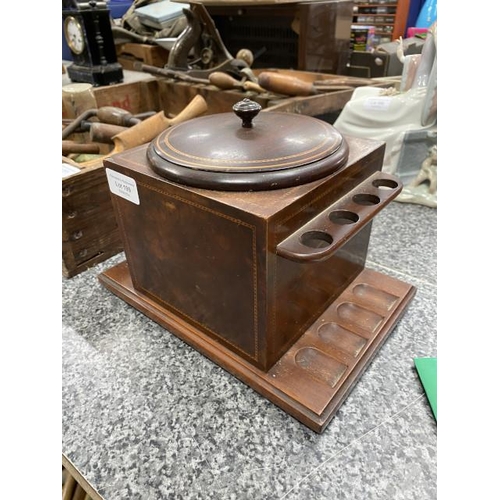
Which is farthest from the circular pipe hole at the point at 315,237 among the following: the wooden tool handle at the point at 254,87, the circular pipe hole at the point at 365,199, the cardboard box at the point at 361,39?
the cardboard box at the point at 361,39

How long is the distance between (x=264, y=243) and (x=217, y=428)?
0.36 metres

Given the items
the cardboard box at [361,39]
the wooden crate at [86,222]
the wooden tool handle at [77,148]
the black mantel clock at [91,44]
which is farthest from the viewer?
the cardboard box at [361,39]

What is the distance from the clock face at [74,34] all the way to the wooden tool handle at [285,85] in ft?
3.10

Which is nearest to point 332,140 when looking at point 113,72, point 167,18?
point 113,72

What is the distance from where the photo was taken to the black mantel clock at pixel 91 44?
1.75 meters

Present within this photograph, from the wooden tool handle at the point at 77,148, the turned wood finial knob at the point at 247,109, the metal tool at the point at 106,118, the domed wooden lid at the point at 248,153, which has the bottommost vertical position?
the wooden tool handle at the point at 77,148

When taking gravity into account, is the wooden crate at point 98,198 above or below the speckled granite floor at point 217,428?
above

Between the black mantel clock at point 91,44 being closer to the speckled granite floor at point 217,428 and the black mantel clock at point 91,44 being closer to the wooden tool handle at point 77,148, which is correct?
the wooden tool handle at point 77,148

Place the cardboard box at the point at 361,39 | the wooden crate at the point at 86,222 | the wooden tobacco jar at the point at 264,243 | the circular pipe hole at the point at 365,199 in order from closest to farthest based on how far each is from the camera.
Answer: the wooden tobacco jar at the point at 264,243
the circular pipe hole at the point at 365,199
the wooden crate at the point at 86,222
the cardboard box at the point at 361,39

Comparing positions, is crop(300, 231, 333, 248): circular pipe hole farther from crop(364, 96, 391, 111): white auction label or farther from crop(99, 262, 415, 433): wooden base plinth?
crop(364, 96, 391, 111): white auction label

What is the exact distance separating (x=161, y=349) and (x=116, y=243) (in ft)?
1.41

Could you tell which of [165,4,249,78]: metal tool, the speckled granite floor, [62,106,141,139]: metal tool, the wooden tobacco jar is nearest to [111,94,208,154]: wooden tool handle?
[62,106,141,139]: metal tool

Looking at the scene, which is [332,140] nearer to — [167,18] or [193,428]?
[193,428]

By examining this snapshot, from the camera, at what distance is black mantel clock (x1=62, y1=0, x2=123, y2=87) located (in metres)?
1.75
